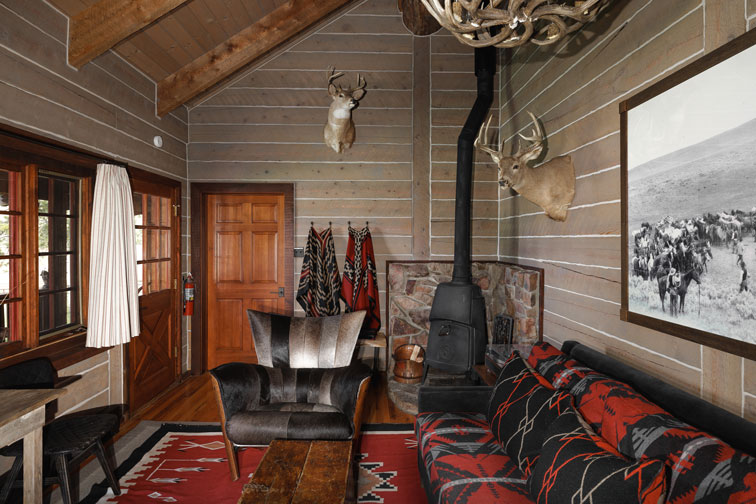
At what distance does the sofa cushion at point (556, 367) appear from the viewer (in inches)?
72.5

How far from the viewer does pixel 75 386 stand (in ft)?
8.54

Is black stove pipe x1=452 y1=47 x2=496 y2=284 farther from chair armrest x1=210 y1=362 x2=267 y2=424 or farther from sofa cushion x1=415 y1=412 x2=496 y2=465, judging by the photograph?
chair armrest x1=210 y1=362 x2=267 y2=424

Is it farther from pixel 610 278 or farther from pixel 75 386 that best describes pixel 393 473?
pixel 75 386

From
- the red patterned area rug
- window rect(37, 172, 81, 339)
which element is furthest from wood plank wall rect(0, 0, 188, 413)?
the red patterned area rug

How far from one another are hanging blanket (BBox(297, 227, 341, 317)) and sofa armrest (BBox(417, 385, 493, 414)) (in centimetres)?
174

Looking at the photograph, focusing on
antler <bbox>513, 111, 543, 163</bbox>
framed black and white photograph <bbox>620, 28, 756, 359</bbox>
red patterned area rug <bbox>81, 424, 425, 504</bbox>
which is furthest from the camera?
antler <bbox>513, 111, 543, 163</bbox>

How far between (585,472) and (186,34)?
368 cm

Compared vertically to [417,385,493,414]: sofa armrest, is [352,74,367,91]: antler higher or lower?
higher

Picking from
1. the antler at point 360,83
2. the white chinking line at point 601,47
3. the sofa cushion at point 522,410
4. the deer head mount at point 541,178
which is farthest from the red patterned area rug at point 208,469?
the antler at point 360,83

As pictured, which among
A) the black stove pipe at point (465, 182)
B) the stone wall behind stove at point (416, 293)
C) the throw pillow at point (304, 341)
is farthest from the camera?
the stone wall behind stove at point (416, 293)

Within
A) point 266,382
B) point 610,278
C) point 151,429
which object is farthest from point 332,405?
point 610,278

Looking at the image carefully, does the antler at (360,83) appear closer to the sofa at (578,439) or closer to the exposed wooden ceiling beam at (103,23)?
the exposed wooden ceiling beam at (103,23)

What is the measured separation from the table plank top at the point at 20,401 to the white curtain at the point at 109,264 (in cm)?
90

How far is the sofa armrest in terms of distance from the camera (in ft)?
7.45
